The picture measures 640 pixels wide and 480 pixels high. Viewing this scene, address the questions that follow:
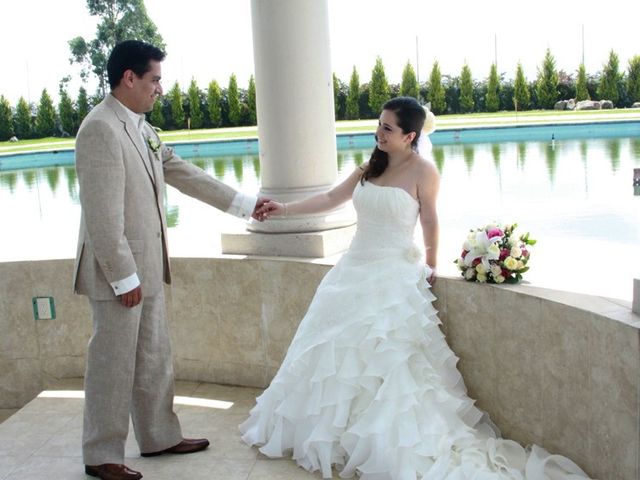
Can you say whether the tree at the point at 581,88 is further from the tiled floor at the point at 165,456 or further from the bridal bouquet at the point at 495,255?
the bridal bouquet at the point at 495,255

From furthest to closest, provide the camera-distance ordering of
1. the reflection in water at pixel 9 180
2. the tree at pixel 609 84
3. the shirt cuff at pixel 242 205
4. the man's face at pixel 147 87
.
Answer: the tree at pixel 609 84, the reflection in water at pixel 9 180, the shirt cuff at pixel 242 205, the man's face at pixel 147 87

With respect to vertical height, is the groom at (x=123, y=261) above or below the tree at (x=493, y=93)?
below

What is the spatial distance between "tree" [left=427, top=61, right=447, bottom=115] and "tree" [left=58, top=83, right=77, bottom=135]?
1200 cm

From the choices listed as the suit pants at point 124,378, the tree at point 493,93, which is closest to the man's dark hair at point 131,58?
the suit pants at point 124,378

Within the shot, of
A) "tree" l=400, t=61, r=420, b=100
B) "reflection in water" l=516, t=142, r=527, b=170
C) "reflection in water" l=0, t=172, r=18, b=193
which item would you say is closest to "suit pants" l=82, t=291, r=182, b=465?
"reflection in water" l=516, t=142, r=527, b=170

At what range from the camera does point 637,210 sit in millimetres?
8641

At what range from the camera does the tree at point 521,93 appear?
25236mm

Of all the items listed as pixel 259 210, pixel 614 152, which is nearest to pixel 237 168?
pixel 614 152

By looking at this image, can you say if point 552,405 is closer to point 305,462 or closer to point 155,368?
point 305,462

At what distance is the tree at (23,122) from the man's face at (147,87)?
87.1 feet

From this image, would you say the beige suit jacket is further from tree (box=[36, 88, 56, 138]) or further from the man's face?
tree (box=[36, 88, 56, 138])

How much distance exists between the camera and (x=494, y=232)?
11.5 ft

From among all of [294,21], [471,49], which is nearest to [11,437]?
[294,21]

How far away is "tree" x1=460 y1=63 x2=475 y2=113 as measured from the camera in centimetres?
2625
